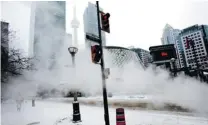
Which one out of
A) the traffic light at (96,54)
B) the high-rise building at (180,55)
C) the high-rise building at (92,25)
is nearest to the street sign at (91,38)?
the high-rise building at (92,25)

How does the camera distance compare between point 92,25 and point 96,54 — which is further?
point 92,25

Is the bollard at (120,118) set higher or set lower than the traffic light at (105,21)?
lower

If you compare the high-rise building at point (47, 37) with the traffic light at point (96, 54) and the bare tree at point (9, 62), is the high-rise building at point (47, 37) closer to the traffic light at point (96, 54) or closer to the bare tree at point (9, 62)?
the bare tree at point (9, 62)

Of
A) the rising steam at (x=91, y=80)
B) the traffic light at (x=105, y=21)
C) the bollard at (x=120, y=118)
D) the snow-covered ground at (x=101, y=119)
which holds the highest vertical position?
the traffic light at (x=105, y=21)

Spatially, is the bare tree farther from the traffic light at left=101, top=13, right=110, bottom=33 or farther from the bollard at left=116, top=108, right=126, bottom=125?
the bollard at left=116, top=108, right=126, bottom=125

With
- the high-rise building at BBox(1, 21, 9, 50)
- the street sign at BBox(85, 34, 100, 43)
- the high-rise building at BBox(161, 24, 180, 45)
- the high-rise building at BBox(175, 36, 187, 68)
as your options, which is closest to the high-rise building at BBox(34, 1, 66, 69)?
the high-rise building at BBox(1, 21, 9, 50)

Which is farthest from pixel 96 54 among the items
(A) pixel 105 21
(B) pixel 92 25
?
(B) pixel 92 25

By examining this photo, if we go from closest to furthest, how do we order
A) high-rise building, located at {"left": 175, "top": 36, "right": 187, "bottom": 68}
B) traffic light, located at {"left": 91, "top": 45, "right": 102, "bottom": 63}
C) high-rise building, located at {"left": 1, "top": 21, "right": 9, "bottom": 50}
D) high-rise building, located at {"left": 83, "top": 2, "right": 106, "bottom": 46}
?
traffic light, located at {"left": 91, "top": 45, "right": 102, "bottom": 63} < high-rise building, located at {"left": 83, "top": 2, "right": 106, "bottom": 46} < high-rise building, located at {"left": 1, "top": 21, "right": 9, "bottom": 50} < high-rise building, located at {"left": 175, "top": 36, "right": 187, "bottom": 68}

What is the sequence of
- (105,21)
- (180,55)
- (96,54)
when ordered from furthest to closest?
1. (180,55)
2. (105,21)
3. (96,54)

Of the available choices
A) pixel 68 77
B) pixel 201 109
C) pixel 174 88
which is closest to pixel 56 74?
pixel 68 77

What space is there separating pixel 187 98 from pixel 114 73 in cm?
773

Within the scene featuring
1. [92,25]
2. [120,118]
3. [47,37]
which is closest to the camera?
[120,118]

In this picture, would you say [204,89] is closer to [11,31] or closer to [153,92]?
[153,92]

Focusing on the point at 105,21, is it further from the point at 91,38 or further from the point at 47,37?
the point at 47,37
